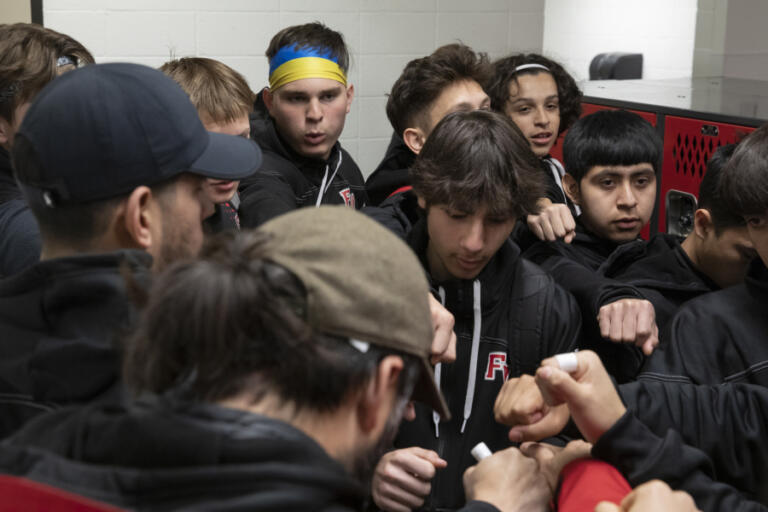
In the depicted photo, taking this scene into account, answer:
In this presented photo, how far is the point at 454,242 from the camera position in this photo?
1607 mm

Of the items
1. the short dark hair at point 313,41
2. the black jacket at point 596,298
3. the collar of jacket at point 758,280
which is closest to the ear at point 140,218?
the black jacket at point 596,298

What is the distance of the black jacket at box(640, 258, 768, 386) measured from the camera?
4.66 feet

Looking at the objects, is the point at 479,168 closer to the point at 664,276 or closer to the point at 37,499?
the point at 664,276

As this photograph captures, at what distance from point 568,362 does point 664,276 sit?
79cm

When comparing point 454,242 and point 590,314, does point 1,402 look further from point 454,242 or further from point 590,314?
point 590,314

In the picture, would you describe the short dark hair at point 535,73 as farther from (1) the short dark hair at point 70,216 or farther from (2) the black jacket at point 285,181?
(1) the short dark hair at point 70,216

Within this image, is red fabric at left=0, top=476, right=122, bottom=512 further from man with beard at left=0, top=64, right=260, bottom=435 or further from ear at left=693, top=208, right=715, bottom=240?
ear at left=693, top=208, right=715, bottom=240

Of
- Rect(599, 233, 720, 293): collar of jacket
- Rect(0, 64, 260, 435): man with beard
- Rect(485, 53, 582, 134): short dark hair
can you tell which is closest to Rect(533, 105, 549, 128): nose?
Rect(485, 53, 582, 134): short dark hair

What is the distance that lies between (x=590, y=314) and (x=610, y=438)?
23.6 inches

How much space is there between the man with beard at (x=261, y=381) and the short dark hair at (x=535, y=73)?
202 cm

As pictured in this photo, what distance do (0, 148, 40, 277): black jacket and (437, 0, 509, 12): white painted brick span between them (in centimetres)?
268

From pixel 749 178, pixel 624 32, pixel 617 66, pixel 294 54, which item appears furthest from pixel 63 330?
pixel 624 32

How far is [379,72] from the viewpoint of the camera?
3807 millimetres

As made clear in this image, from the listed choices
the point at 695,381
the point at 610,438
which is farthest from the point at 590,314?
the point at 610,438
